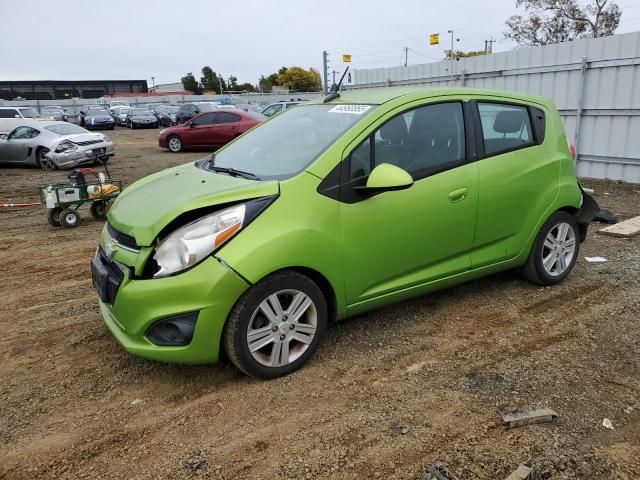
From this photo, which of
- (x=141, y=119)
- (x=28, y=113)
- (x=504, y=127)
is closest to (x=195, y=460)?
(x=504, y=127)

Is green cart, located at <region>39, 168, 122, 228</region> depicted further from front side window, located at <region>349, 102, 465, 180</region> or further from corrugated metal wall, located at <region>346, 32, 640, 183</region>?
corrugated metal wall, located at <region>346, 32, 640, 183</region>

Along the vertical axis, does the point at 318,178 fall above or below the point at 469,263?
above

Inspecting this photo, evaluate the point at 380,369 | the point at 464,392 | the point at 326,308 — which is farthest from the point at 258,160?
the point at 464,392

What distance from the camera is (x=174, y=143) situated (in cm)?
1855

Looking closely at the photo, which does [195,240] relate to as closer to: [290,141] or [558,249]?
[290,141]

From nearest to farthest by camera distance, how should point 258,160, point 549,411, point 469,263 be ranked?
point 549,411
point 258,160
point 469,263

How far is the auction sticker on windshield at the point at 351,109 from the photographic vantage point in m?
3.57

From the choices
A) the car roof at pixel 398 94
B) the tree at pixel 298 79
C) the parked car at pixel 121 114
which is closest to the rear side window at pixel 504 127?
the car roof at pixel 398 94

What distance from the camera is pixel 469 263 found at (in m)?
3.99

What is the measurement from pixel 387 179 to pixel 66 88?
9856cm

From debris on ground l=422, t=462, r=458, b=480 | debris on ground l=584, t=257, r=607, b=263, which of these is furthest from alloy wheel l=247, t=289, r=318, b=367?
debris on ground l=584, t=257, r=607, b=263

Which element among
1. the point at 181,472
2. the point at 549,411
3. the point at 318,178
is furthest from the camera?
the point at 318,178

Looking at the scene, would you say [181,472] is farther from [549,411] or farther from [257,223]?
[549,411]

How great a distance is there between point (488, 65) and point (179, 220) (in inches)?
424
